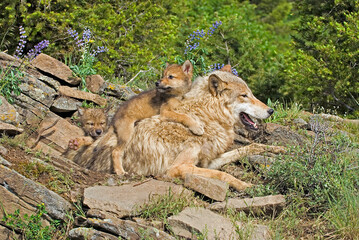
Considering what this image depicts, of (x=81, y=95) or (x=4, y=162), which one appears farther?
(x=81, y=95)

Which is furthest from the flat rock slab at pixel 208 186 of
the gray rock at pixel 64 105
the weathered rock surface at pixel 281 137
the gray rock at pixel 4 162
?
the gray rock at pixel 64 105

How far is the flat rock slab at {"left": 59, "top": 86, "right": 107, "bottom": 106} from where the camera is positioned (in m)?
8.66

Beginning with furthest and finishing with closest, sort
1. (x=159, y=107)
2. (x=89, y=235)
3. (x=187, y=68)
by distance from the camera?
(x=187, y=68) < (x=159, y=107) < (x=89, y=235)

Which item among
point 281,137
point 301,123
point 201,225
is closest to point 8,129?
point 201,225

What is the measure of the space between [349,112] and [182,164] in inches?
247

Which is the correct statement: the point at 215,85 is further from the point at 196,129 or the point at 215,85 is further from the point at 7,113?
the point at 7,113

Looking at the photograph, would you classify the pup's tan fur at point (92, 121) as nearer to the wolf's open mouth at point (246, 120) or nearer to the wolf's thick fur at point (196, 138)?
the wolf's thick fur at point (196, 138)

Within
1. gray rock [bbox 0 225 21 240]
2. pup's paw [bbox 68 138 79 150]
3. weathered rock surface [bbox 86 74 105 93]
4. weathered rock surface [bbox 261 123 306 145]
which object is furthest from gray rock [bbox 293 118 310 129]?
gray rock [bbox 0 225 21 240]

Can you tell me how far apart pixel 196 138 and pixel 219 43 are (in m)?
7.08

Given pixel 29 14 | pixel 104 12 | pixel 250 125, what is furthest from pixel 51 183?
pixel 104 12

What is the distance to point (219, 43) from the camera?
1302 cm

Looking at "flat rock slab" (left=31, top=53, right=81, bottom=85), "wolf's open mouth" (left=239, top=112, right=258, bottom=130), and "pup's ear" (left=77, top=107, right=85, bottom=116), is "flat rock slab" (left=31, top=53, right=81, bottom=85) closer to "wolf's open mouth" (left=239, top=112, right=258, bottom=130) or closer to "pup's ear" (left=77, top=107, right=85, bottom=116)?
"pup's ear" (left=77, top=107, right=85, bottom=116)

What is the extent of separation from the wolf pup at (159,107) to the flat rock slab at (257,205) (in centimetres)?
125

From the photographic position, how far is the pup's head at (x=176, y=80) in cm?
707
